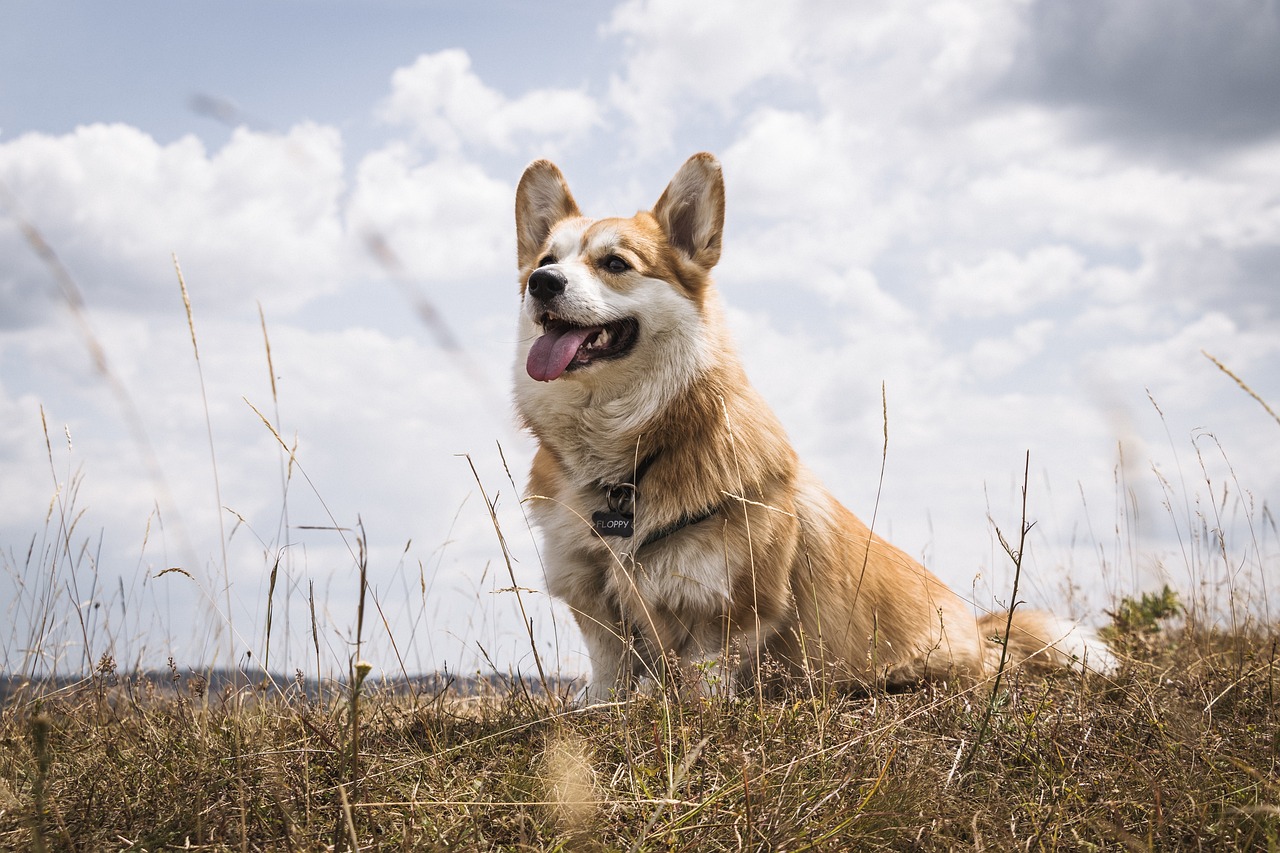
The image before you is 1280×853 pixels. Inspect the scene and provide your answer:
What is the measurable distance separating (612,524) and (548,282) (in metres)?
1.04

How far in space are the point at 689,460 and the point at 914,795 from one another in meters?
1.82

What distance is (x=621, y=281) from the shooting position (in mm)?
4066

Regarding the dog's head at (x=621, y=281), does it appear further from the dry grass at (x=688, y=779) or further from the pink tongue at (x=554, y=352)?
the dry grass at (x=688, y=779)

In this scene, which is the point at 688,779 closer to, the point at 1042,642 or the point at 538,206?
the point at 1042,642

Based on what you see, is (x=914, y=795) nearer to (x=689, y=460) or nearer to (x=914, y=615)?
(x=689, y=460)

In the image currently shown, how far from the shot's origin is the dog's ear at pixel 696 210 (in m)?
4.23

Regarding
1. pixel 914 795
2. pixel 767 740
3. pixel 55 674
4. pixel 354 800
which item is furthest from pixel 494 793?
pixel 55 674

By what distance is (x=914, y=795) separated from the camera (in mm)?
2121

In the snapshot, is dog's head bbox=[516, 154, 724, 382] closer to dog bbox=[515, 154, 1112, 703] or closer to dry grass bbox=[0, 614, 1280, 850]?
dog bbox=[515, 154, 1112, 703]

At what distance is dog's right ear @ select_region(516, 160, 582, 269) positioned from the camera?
4.57m

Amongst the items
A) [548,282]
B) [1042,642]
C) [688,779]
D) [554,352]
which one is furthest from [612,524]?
[1042,642]

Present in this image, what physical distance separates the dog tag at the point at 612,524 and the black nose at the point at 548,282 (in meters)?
0.94

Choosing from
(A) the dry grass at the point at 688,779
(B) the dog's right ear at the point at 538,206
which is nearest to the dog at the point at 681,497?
(B) the dog's right ear at the point at 538,206

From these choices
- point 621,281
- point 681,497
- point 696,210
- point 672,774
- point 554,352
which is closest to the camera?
point 672,774
